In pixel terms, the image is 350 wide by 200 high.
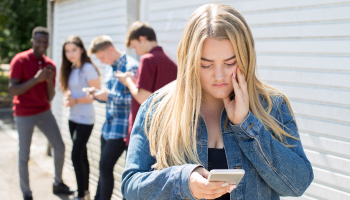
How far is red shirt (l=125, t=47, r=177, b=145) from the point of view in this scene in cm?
327

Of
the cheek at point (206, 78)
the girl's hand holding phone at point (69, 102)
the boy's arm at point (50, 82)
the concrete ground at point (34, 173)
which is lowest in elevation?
the concrete ground at point (34, 173)

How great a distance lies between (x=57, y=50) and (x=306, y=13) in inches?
229

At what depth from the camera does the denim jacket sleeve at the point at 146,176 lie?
4.51 feet

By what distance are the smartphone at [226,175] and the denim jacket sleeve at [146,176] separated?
0.52ft

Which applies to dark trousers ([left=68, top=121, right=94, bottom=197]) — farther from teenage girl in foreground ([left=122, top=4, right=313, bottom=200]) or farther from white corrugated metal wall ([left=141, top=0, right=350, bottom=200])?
teenage girl in foreground ([left=122, top=4, right=313, bottom=200])

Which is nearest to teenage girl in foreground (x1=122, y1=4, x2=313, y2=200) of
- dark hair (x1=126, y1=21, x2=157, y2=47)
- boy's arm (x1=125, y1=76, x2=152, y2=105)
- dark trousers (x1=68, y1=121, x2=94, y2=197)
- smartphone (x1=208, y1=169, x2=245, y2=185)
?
smartphone (x1=208, y1=169, x2=245, y2=185)

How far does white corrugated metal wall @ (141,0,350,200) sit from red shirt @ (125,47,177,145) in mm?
889

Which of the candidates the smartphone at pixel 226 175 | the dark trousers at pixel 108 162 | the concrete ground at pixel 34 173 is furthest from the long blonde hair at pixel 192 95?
the concrete ground at pixel 34 173

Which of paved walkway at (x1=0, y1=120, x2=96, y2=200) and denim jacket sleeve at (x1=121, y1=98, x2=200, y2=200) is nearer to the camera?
denim jacket sleeve at (x1=121, y1=98, x2=200, y2=200)

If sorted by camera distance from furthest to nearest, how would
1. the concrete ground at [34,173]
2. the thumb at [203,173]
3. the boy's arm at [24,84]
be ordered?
1. the concrete ground at [34,173]
2. the boy's arm at [24,84]
3. the thumb at [203,173]

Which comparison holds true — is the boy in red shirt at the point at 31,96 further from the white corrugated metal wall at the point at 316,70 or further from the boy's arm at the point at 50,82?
the white corrugated metal wall at the point at 316,70

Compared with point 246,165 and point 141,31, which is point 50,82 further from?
point 246,165

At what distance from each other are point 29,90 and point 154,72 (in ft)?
6.84

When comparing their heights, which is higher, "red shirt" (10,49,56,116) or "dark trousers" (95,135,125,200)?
"red shirt" (10,49,56,116)
